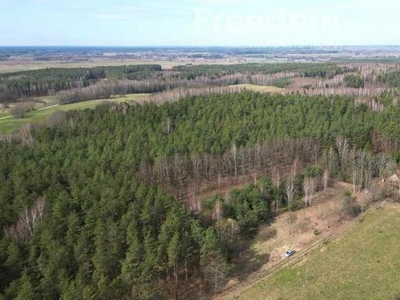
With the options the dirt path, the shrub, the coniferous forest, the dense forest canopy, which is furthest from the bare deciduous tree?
the shrub

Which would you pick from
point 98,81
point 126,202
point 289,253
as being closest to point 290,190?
point 289,253

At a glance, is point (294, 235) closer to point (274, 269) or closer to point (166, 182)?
point (274, 269)

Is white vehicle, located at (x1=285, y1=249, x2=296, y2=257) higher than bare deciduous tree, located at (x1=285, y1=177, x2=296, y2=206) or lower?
lower

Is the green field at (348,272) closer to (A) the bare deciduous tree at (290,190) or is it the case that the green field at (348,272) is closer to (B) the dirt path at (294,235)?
(B) the dirt path at (294,235)

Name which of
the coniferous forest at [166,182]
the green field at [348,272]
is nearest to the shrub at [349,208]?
the green field at [348,272]

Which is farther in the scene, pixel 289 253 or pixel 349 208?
pixel 349 208

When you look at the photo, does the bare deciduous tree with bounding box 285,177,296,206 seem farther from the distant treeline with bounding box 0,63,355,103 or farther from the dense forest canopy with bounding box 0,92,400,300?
the distant treeline with bounding box 0,63,355,103
